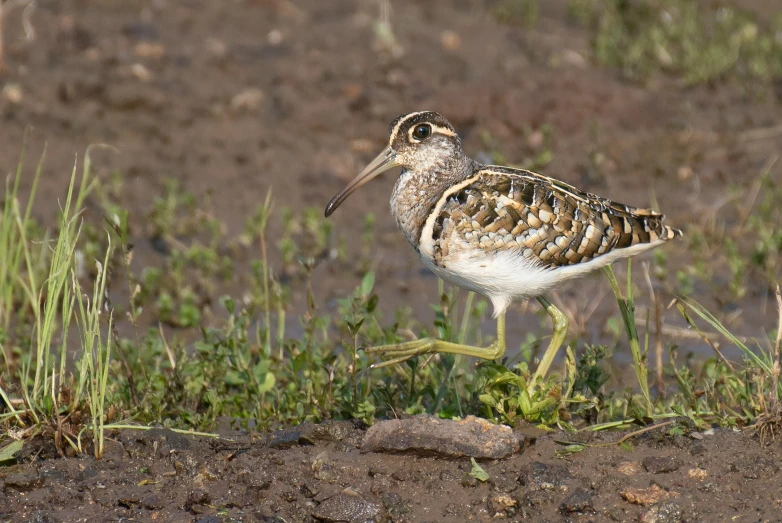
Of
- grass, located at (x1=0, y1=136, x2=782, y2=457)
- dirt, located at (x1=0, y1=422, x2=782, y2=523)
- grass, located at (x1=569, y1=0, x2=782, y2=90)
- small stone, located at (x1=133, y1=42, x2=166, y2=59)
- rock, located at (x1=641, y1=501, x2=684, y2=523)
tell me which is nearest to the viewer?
rock, located at (x1=641, y1=501, x2=684, y2=523)

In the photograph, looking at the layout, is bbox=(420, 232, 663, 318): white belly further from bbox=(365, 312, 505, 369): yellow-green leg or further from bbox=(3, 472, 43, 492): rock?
bbox=(3, 472, 43, 492): rock

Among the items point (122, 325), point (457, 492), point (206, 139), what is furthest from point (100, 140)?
point (457, 492)

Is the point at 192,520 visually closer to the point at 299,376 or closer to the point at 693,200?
the point at 299,376

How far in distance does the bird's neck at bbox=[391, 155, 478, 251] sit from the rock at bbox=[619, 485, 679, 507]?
1.50 metres

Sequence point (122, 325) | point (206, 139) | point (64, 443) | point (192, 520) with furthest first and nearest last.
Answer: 1. point (206, 139)
2. point (122, 325)
3. point (64, 443)
4. point (192, 520)

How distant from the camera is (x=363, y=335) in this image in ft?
21.1

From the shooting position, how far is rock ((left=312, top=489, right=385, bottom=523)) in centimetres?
431

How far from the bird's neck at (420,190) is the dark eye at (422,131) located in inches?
6.0

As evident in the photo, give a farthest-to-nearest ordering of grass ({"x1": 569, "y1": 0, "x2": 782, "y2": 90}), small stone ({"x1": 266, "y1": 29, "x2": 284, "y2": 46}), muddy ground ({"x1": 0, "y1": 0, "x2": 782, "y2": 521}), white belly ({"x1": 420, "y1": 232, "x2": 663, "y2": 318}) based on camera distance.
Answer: small stone ({"x1": 266, "y1": 29, "x2": 284, "y2": 46})
grass ({"x1": 569, "y1": 0, "x2": 782, "y2": 90})
muddy ground ({"x1": 0, "y1": 0, "x2": 782, "y2": 521})
white belly ({"x1": 420, "y1": 232, "x2": 663, "y2": 318})

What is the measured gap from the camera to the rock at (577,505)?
14.0 feet

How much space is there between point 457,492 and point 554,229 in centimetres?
130

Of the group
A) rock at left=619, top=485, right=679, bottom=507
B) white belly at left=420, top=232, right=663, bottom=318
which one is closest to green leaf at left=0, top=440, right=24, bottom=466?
white belly at left=420, top=232, right=663, bottom=318

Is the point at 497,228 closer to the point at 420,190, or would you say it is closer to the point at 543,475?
the point at 420,190

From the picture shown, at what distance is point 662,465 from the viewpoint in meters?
4.44
